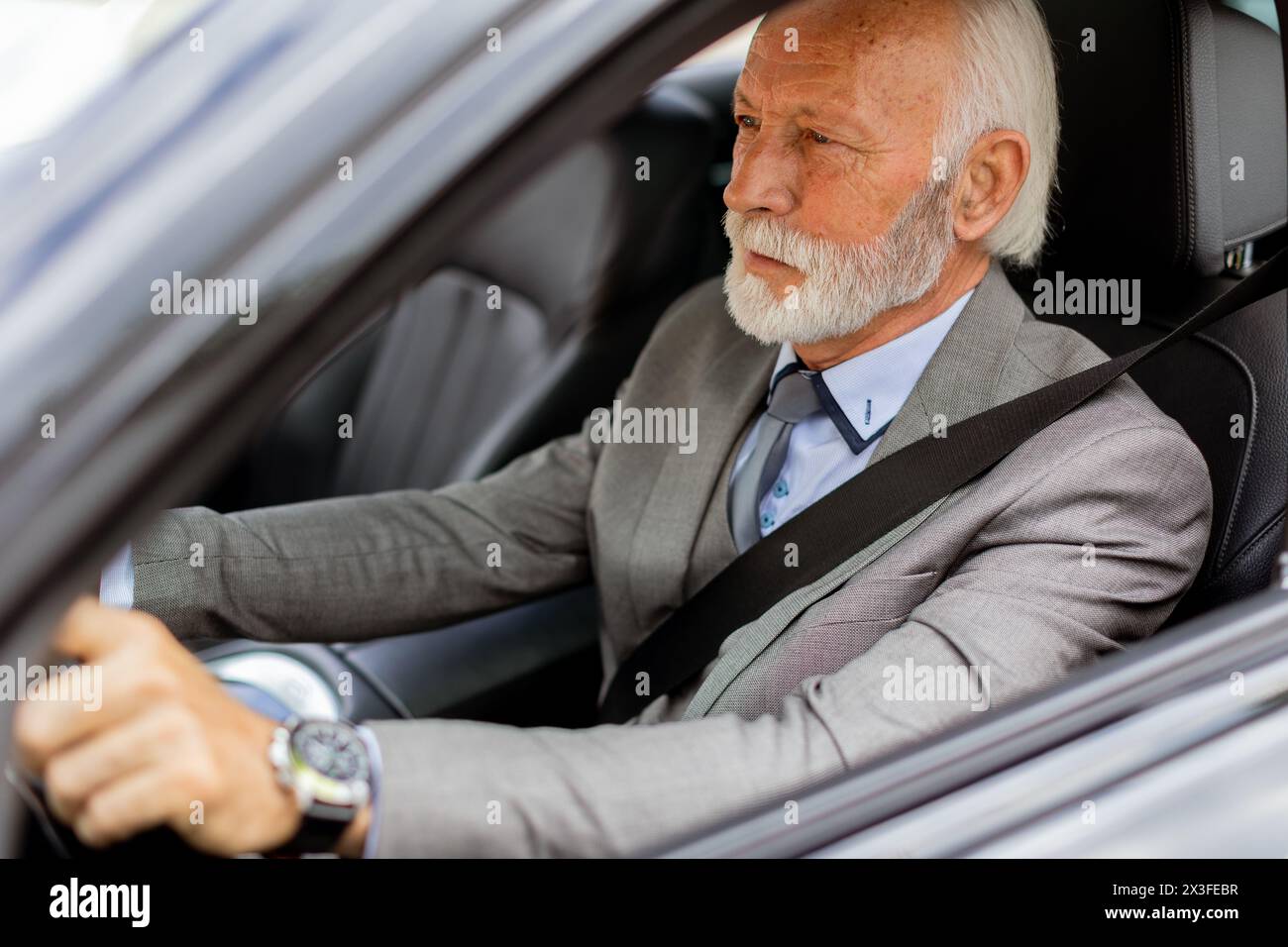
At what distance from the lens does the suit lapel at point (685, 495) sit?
1.61m

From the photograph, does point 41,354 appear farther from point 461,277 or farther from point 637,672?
point 461,277

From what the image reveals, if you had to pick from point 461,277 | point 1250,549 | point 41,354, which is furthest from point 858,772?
point 461,277

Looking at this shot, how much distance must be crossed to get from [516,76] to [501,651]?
140cm

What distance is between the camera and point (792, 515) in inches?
61.7

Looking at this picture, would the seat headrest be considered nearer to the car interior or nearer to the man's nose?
the car interior

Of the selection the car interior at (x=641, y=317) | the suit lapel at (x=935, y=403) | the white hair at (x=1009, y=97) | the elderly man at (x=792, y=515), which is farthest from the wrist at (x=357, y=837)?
the white hair at (x=1009, y=97)

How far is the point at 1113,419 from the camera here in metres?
1.35

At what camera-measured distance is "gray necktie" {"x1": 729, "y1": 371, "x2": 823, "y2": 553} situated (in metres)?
1.61

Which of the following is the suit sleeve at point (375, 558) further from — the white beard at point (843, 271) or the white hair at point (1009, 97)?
the white hair at point (1009, 97)

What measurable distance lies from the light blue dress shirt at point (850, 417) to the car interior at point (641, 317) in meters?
0.28

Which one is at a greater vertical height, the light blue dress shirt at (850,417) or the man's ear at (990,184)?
the man's ear at (990,184)

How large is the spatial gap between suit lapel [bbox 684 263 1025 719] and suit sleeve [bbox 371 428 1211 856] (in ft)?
0.47

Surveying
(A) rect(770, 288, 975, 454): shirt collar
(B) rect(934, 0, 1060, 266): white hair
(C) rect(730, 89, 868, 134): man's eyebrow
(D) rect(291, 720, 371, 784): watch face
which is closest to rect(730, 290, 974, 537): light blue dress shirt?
(A) rect(770, 288, 975, 454): shirt collar

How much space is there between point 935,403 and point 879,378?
5.1 inches
